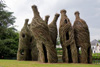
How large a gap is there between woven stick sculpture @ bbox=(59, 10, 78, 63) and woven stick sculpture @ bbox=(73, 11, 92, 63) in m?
0.71

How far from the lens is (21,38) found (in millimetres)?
14789

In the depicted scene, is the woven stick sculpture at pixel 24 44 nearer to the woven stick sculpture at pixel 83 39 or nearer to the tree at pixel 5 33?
the tree at pixel 5 33

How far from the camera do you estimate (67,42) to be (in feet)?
39.7

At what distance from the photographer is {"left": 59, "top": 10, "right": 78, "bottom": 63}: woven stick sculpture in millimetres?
11938

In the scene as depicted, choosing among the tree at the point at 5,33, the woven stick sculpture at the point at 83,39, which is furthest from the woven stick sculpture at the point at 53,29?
the tree at the point at 5,33

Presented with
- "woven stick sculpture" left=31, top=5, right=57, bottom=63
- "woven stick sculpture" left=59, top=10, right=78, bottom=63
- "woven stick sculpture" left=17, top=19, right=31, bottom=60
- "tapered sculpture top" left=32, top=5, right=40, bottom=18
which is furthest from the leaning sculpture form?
"woven stick sculpture" left=59, top=10, right=78, bottom=63

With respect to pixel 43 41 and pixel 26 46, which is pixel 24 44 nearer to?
pixel 26 46

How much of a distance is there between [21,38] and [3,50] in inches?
228

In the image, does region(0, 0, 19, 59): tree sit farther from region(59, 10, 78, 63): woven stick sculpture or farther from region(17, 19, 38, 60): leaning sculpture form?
region(59, 10, 78, 63): woven stick sculpture

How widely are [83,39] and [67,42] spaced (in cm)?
161

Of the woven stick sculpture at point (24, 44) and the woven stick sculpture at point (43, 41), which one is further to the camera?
the woven stick sculpture at point (24, 44)

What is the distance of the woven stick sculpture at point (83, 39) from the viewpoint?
1205 cm

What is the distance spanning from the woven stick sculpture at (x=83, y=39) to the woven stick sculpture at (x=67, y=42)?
71 cm

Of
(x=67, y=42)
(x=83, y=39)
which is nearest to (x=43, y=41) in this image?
(x=67, y=42)
